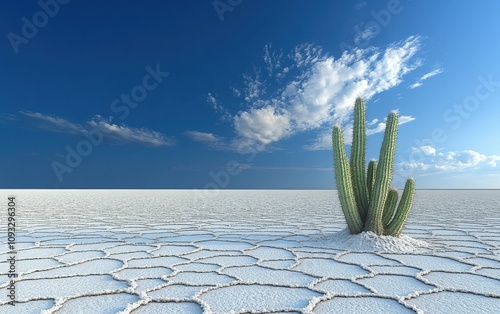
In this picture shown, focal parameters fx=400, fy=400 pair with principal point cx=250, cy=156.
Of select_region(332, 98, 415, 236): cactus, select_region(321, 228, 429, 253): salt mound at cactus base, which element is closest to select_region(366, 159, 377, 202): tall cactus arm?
select_region(332, 98, 415, 236): cactus

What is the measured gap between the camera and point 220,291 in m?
2.01

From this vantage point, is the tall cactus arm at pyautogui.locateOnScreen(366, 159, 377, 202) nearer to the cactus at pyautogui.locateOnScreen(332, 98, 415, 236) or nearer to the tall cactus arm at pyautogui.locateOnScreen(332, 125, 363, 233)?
the cactus at pyautogui.locateOnScreen(332, 98, 415, 236)

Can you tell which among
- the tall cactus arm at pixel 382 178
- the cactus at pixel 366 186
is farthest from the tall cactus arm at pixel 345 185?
the tall cactus arm at pixel 382 178

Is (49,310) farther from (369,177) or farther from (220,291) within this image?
(369,177)

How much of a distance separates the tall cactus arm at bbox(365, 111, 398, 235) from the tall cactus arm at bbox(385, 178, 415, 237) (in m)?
0.10

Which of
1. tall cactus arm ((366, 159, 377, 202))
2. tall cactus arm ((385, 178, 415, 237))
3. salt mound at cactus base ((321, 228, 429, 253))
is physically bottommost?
salt mound at cactus base ((321, 228, 429, 253))

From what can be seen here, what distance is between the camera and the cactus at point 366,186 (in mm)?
3549

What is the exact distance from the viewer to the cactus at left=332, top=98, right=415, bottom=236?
3549 millimetres

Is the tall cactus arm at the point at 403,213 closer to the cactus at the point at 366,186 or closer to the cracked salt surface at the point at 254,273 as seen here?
the cactus at the point at 366,186

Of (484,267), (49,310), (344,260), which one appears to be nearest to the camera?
(49,310)

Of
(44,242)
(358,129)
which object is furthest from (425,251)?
(44,242)

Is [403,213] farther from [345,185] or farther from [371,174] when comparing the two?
[345,185]

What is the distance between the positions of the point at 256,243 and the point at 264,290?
1.60 meters

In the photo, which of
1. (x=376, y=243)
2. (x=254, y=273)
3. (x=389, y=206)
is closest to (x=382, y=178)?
(x=389, y=206)
